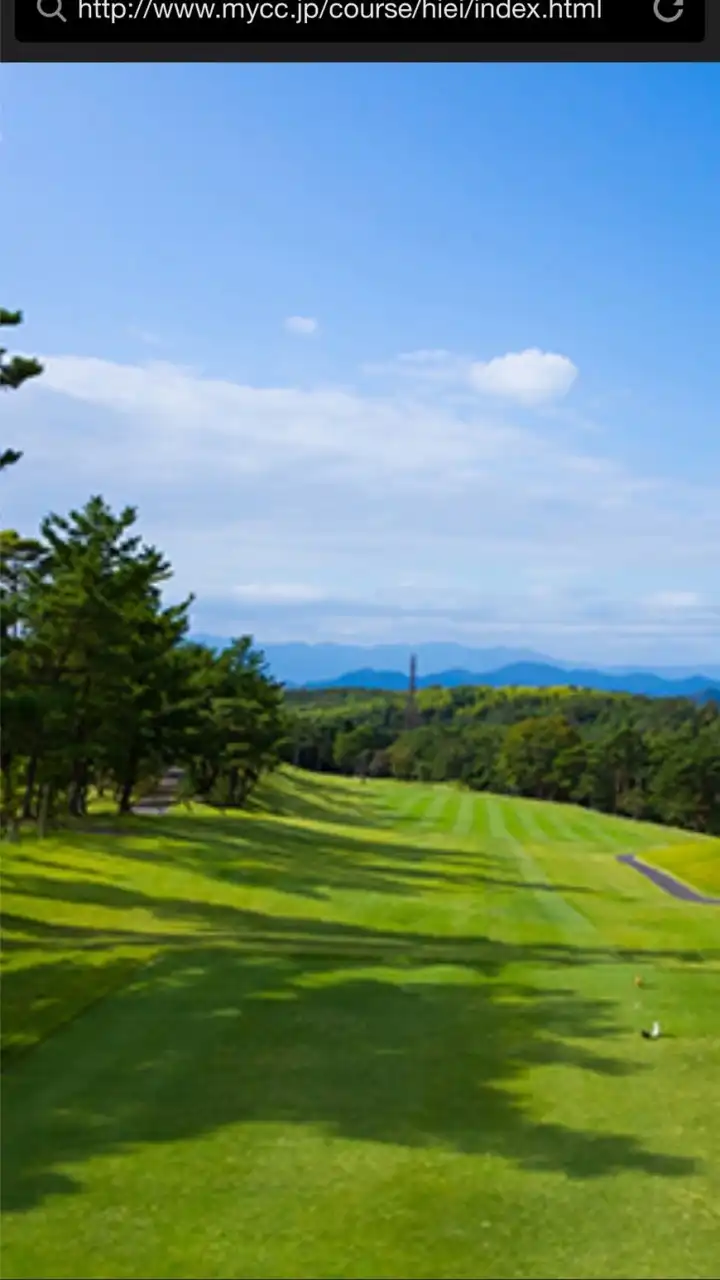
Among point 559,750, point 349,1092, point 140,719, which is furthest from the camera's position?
point 559,750

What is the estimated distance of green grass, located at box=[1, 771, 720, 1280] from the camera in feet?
18.6

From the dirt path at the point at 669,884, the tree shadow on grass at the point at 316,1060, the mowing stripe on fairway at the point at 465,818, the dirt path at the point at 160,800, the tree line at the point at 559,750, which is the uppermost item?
the tree line at the point at 559,750

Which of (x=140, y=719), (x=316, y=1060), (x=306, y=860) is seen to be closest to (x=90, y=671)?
(x=140, y=719)

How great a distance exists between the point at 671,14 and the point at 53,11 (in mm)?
1789

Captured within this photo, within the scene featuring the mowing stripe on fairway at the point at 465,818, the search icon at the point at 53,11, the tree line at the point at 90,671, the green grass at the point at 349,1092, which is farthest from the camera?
the mowing stripe on fairway at the point at 465,818

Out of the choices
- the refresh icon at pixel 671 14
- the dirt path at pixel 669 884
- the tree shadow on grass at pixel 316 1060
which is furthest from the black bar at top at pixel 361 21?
the dirt path at pixel 669 884

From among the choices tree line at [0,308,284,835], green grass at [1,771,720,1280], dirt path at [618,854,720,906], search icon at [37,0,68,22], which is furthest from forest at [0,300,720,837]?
dirt path at [618,854,720,906]

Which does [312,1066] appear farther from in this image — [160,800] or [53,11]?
[160,800]

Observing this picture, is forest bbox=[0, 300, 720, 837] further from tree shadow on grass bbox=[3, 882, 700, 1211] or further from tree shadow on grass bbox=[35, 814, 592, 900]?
tree shadow on grass bbox=[3, 882, 700, 1211]

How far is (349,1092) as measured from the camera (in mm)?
8383

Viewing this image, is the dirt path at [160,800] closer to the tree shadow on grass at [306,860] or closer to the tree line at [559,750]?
the tree shadow on grass at [306,860]

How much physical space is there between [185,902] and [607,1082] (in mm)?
12602

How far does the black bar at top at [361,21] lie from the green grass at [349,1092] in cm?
498

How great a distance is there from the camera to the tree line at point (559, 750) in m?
89.1
